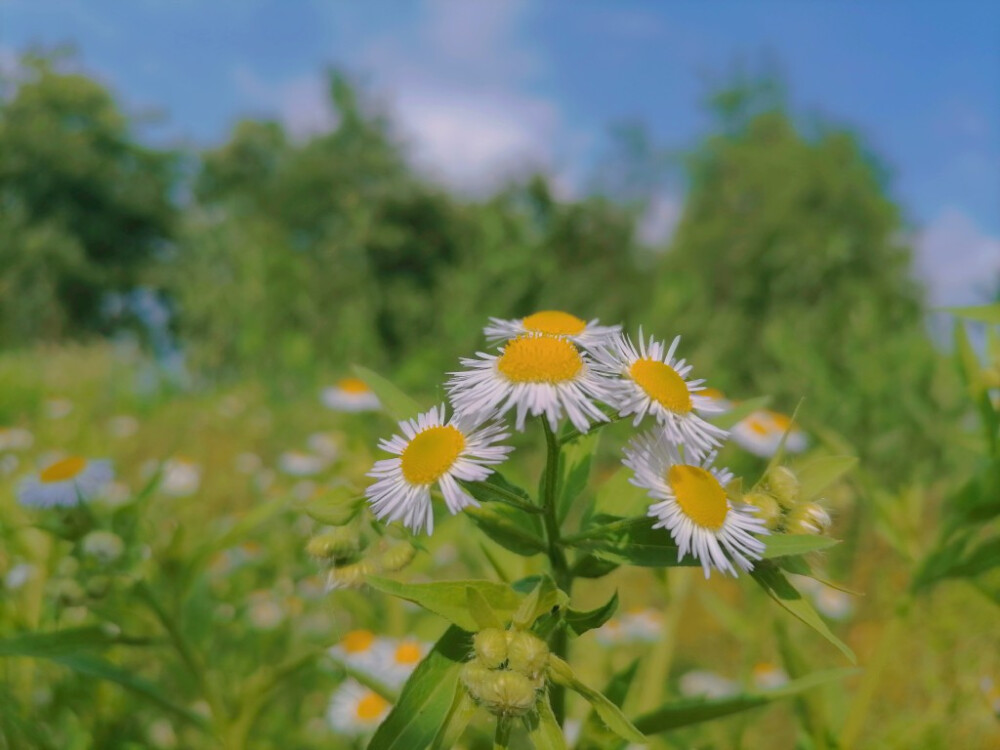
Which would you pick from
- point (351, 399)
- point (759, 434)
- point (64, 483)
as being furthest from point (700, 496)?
point (351, 399)

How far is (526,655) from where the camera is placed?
563 mm

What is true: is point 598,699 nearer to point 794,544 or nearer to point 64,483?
point 794,544

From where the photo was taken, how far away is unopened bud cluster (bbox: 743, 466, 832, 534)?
2.14 feet

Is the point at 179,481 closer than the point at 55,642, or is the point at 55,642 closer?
the point at 55,642

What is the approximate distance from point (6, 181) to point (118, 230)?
2470mm

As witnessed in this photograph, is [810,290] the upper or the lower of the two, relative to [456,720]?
upper

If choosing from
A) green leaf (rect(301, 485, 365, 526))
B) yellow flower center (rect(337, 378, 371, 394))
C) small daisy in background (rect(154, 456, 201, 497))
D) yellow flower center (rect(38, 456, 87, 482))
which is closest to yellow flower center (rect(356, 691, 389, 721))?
yellow flower center (rect(38, 456, 87, 482))

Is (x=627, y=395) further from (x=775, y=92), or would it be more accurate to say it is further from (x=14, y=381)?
(x=775, y=92)

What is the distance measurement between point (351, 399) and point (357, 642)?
118cm

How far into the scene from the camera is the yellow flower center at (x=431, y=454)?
2.00 ft

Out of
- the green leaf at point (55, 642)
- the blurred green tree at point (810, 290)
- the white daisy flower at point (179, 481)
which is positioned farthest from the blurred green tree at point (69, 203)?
the green leaf at point (55, 642)

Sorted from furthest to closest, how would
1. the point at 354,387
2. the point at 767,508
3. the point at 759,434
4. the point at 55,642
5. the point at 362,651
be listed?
the point at 354,387 < the point at 759,434 < the point at 362,651 < the point at 55,642 < the point at 767,508

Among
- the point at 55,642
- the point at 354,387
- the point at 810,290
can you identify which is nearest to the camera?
the point at 55,642

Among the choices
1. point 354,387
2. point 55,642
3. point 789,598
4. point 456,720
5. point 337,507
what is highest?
point 354,387
